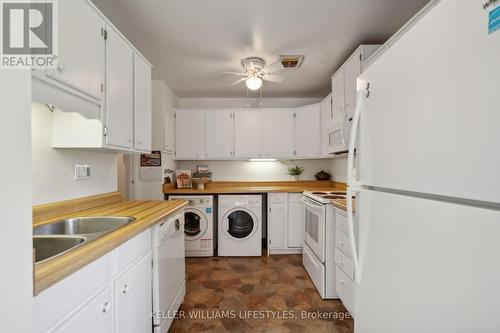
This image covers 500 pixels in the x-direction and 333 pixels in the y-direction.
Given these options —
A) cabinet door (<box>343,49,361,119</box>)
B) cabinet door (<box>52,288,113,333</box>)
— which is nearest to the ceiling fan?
cabinet door (<box>343,49,361,119</box>)

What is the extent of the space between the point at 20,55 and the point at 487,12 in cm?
111

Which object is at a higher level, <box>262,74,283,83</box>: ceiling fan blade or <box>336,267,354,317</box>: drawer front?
<box>262,74,283,83</box>: ceiling fan blade

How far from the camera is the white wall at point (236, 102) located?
4211mm

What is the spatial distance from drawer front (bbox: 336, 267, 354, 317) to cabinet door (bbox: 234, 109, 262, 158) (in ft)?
7.21

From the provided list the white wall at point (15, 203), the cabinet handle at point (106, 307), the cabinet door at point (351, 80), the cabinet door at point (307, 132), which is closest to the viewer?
the white wall at point (15, 203)

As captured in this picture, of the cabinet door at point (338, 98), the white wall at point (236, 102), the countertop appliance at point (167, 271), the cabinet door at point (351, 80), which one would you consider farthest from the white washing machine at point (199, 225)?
the cabinet door at point (351, 80)

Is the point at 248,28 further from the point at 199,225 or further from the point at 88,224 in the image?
the point at 199,225

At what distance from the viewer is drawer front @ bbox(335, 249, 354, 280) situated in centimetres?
190

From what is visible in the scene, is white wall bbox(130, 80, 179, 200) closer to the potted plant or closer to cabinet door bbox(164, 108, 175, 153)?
cabinet door bbox(164, 108, 175, 153)

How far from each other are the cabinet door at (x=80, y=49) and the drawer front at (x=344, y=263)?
218 centimetres

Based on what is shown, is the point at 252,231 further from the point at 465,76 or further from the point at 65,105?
the point at 465,76

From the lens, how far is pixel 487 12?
57 centimetres

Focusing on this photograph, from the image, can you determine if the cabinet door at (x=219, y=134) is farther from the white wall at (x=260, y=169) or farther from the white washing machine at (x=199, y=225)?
the white washing machine at (x=199, y=225)

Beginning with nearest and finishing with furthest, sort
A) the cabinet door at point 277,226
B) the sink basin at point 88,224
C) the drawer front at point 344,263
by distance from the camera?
the sink basin at point 88,224 → the drawer front at point 344,263 → the cabinet door at point 277,226
